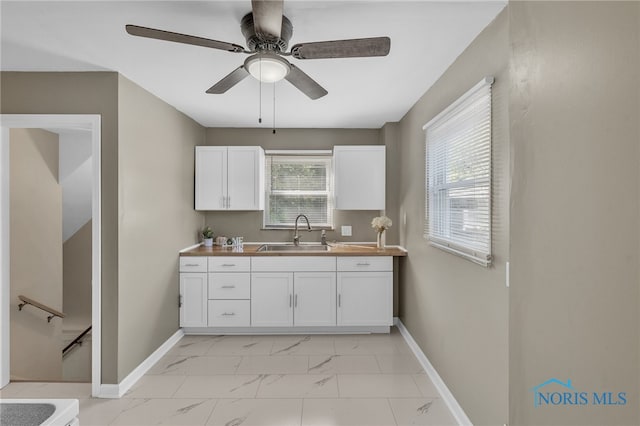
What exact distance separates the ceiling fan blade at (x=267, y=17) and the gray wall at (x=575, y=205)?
125cm

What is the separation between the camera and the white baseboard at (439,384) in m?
2.07

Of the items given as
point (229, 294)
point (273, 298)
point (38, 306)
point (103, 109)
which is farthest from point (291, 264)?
point (38, 306)

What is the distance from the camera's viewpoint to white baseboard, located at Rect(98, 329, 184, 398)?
2395 mm

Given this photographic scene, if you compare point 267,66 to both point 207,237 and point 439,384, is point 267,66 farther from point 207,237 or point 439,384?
point 207,237

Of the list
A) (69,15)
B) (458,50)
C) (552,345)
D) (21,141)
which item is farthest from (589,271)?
(21,141)

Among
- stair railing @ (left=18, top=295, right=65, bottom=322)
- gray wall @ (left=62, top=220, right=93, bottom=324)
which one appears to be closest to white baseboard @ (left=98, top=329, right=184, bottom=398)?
stair railing @ (left=18, top=295, right=65, bottom=322)

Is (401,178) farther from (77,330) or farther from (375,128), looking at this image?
(77,330)

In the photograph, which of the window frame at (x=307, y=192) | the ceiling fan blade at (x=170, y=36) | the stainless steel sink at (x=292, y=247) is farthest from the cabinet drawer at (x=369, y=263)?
the ceiling fan blade at (x=170, y=36)

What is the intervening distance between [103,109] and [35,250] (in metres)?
1.90

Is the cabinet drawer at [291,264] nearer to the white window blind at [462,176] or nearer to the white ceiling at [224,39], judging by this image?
the white window blind at [462,176]

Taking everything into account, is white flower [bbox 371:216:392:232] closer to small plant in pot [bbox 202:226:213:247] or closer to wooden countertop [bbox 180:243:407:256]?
wooden countertop [bbox 180:243:407:256]

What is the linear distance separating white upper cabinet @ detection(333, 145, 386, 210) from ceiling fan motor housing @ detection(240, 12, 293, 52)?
2.09 metres

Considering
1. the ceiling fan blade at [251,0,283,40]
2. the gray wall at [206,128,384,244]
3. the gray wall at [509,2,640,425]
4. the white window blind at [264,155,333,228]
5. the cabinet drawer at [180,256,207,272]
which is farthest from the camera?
the white window blind at [264,155,333,228]

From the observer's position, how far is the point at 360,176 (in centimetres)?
384
